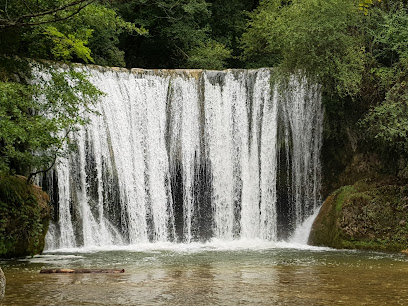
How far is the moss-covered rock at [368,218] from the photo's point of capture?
1888cm

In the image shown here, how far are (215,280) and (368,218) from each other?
29.9 feet

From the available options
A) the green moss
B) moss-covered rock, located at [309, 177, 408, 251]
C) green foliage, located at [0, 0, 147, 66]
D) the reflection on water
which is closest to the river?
the reflection on water

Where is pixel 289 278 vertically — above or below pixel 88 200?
below

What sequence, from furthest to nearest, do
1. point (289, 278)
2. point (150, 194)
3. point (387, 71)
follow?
1. point (150, 194)
2. point (387, 71)
3. point (289, 278)

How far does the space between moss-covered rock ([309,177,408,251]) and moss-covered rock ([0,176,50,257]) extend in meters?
8.55

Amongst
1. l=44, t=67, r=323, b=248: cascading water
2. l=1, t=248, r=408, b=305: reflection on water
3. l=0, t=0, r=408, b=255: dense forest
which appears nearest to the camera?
l=1, t=248, r=408, b=305: reflection on water

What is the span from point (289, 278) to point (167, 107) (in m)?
12.6

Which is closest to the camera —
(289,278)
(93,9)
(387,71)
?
(289,278)

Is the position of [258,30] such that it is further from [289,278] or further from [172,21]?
[289,278]

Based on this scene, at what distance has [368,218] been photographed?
19391 mm

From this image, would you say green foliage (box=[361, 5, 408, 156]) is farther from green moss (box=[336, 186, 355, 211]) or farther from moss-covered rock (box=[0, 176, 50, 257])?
moss-covered rock (box=[0, 176, 50, 257])

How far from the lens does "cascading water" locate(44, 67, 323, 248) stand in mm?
21688

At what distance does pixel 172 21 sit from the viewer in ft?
100

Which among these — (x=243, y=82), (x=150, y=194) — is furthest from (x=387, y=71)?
(x=150, y=194)
